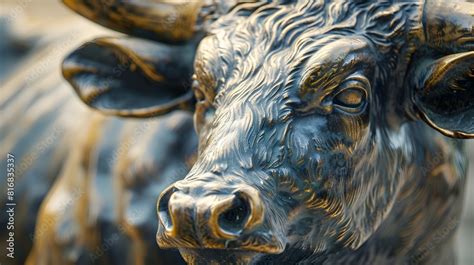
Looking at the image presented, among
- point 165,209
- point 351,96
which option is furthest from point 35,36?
point 165,209

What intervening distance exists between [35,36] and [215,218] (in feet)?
9.04

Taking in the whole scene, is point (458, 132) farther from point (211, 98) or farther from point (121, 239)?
point (121, 239)

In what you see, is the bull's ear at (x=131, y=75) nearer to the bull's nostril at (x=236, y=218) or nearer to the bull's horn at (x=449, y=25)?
the bull's horn at (x=449, y=25)

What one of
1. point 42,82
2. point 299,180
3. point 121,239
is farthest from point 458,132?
point 42,82

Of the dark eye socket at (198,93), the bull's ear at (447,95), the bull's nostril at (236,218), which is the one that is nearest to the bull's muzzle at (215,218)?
the bull's nostril at (236,218)

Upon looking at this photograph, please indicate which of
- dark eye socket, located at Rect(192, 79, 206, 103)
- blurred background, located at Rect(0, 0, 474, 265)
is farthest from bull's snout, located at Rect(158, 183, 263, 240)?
blurred background, located at Rect(0, 0, 474, 265)

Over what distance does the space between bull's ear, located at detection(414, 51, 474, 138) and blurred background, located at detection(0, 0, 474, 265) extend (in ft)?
6.25

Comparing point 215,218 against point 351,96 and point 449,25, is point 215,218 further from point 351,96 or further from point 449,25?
point 449,25

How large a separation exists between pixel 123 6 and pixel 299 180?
36.6 inches

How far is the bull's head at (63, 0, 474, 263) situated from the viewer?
2900 mm

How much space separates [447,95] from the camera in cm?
329

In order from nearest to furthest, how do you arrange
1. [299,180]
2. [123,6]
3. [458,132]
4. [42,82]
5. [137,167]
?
[299,180] < [458,132] < [123,6] < [137,167] < [42,82]

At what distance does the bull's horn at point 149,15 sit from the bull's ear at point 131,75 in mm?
43

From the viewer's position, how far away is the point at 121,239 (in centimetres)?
402
